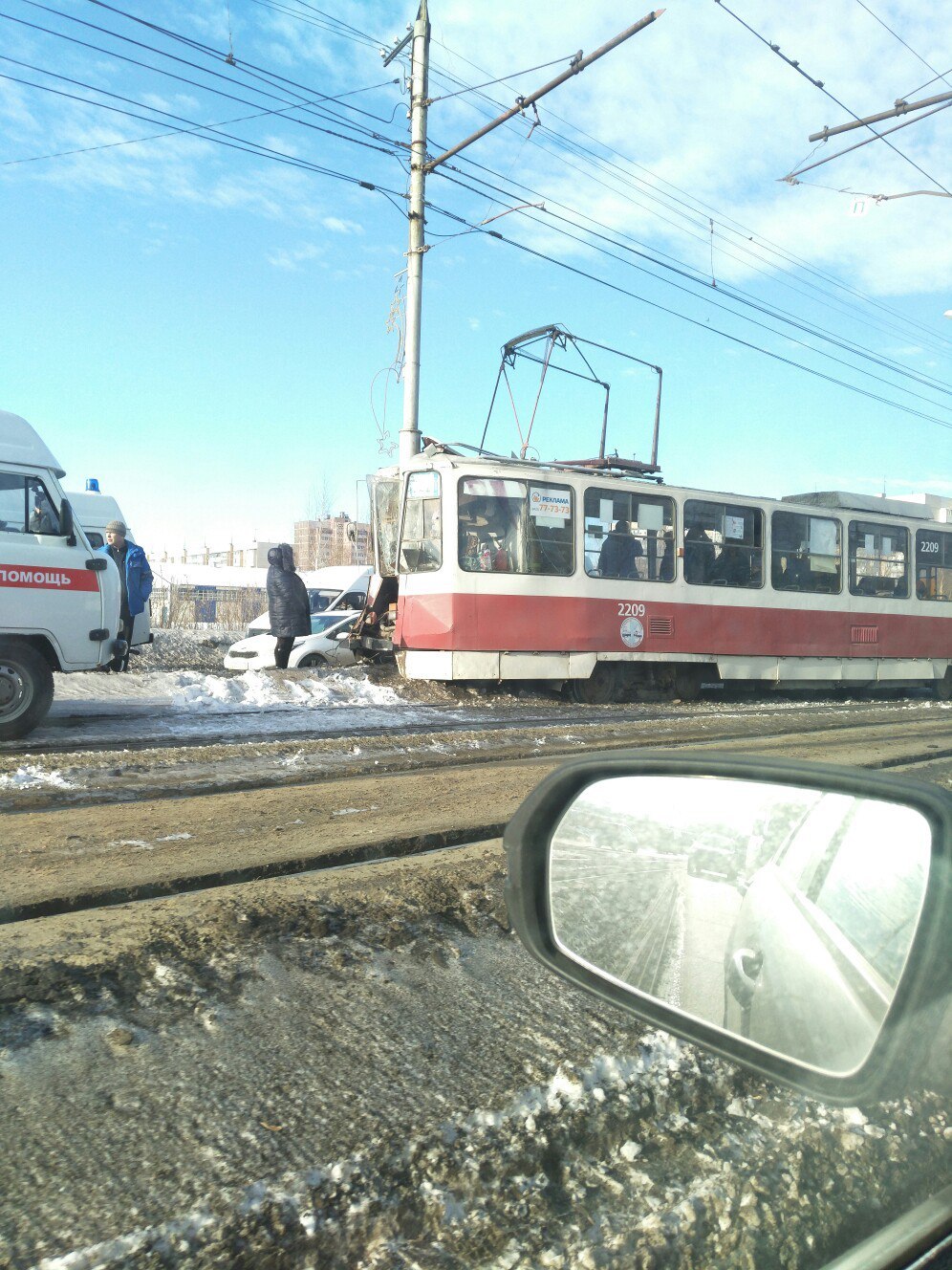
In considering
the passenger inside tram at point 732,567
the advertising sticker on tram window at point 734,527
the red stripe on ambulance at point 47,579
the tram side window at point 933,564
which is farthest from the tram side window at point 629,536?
the red stripe on ambulance at point 47,579

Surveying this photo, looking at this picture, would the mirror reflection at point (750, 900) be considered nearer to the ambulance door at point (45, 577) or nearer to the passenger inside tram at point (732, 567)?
the ambulance door at point (45, 577)

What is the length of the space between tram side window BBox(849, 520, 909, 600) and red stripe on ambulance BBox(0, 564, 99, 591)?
12154mm

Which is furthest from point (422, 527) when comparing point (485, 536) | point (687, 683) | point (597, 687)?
point (687, 683)

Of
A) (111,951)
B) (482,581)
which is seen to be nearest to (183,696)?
(482,581)

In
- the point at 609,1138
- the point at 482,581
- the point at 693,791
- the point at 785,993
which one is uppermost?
the point at 482,581

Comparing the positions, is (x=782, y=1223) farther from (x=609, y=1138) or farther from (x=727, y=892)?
(x=727, y=892)

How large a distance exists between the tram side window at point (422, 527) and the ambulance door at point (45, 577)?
464 centimetres

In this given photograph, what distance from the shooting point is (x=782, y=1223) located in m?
1.86

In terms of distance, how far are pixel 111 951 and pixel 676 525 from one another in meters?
11.6

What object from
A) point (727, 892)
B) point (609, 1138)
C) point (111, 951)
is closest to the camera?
A: point (727, 892)

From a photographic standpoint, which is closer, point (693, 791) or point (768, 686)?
point (693, 791)

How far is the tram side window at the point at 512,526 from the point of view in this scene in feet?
40.0

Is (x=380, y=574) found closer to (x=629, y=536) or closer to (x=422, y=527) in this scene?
(x=422, y=527)

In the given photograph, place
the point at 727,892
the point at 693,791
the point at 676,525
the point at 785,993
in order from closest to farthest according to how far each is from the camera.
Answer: the point at 785,993
the point at 727,892
the point at 693,791
the point at 676,525
